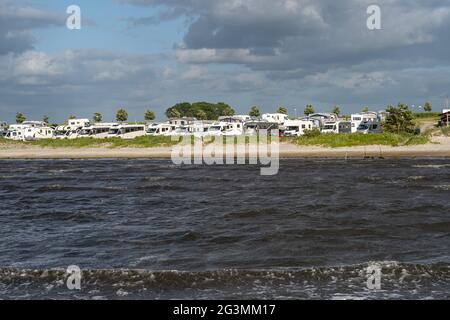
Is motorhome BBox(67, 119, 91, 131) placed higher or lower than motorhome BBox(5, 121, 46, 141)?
higher

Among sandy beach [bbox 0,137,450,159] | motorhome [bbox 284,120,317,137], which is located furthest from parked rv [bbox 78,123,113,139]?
motorhome [bbox 284,120,317,137]

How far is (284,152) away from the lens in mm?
67062

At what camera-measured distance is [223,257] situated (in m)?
18.5

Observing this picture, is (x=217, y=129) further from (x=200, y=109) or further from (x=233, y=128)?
(x=200, y=109)

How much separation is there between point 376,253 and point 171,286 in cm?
669

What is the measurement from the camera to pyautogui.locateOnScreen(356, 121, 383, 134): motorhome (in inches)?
3066

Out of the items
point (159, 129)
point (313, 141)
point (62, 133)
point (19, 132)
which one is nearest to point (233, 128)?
point (159, 129)

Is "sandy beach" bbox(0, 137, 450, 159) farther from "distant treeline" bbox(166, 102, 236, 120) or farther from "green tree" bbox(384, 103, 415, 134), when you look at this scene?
"distant treeline" bbox(166, 102, 236, 120)

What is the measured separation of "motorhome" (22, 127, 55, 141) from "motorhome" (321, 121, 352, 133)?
46601 millimetres

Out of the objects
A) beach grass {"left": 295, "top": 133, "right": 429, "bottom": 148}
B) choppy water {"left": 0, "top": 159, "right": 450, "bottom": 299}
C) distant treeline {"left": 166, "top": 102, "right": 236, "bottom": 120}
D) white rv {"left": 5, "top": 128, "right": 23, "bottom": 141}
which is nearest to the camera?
choppy water {"left": 0, "top": 159, "right": 450, "bottom": 299}

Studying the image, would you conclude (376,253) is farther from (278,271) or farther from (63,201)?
(63,201)

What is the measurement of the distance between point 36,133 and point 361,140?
58.9 meters

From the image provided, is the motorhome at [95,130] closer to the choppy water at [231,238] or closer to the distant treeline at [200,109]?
the choppy water at [231,238]
